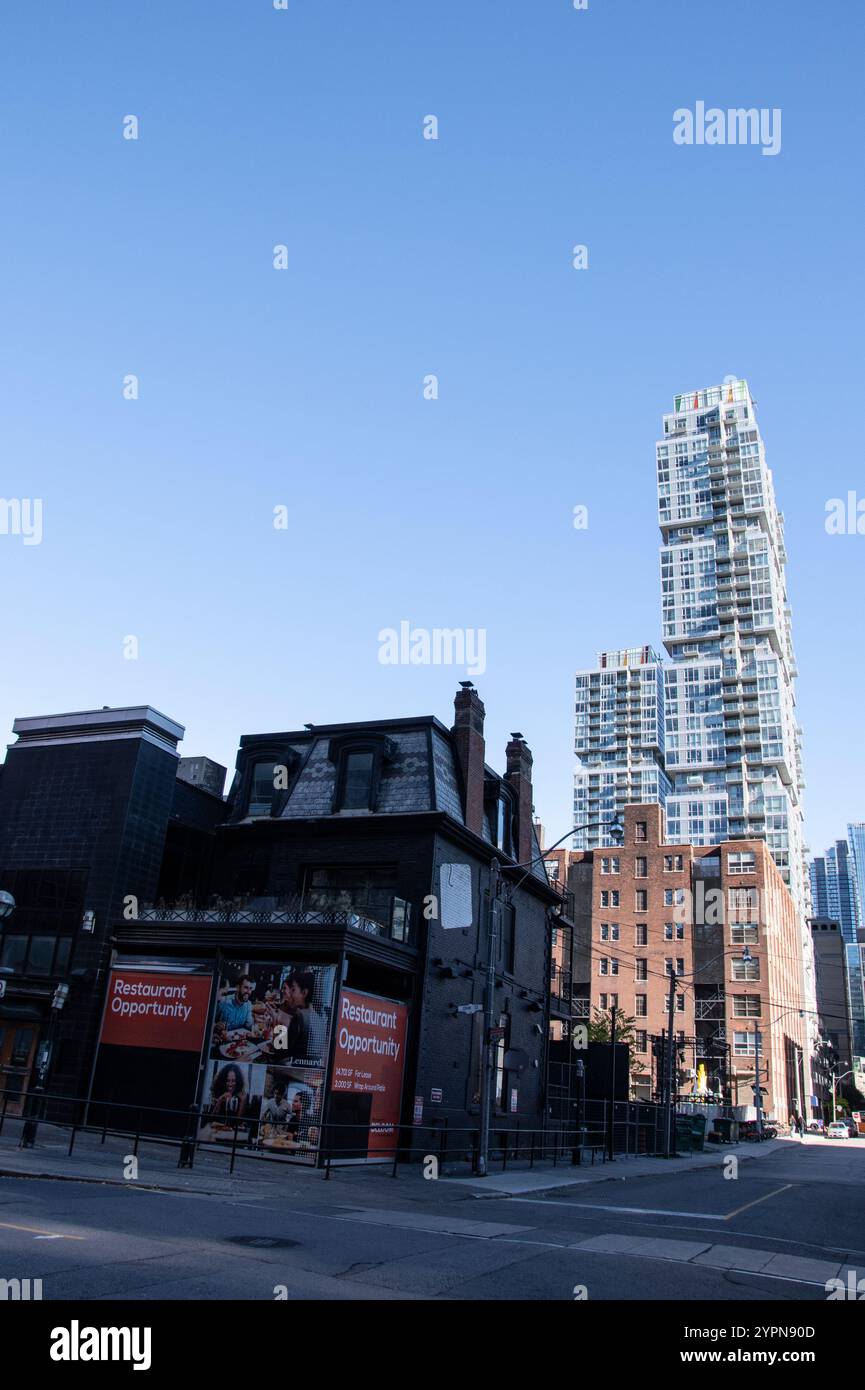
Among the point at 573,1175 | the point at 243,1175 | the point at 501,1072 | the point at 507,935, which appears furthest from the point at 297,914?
the point at 501,1072

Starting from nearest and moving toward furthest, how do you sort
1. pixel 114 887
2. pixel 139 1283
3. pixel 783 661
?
1. pixel 139 1283
2. pixel 114 887
3. pixel 783 661

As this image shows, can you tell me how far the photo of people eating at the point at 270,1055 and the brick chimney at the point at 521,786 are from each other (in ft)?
46.3

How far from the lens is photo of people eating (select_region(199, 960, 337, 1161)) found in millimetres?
23953

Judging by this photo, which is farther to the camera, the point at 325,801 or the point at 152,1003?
the point at 325,801

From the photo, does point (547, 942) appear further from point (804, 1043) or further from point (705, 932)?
point (804, 1043)

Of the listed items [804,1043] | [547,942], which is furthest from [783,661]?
[547,942]

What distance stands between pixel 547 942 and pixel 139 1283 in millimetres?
33913

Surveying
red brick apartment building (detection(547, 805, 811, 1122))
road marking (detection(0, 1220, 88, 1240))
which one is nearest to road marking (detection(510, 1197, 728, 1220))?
road marking (detection(0, 1220, 88, 1240))

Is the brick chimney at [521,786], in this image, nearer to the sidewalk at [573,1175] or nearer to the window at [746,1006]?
the sidewalk at [573,1175]

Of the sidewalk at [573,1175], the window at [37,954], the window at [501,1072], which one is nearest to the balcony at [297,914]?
the window at [37,954]

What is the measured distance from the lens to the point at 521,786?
3894 centimetres

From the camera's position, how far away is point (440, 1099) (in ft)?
96.3

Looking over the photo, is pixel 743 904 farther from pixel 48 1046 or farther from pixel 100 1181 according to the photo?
pixel 100 1181

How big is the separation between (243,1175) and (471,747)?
52.9 feet
